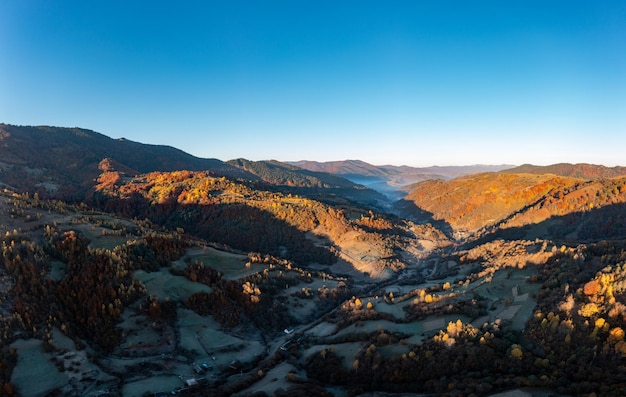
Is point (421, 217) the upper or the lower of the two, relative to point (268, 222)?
lower

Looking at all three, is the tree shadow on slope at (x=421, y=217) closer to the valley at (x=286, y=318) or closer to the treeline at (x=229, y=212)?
the valley at (x=286, y=318)

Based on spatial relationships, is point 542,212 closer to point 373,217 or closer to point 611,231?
point 611,231

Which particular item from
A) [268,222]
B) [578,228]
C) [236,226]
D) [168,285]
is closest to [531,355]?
[168,285]

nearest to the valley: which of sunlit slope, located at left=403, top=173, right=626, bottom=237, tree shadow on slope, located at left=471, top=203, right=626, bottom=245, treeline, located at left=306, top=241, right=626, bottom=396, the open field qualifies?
treeline, located at left=306, top=241, right=626, bottom=396

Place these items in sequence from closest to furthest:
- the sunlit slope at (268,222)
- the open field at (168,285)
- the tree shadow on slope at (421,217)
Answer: the open field at (168,285) < the sunlit slope at (268,222) < the tree shadow on slope at (421,217)

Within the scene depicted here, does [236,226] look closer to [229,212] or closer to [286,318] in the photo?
[229,212]

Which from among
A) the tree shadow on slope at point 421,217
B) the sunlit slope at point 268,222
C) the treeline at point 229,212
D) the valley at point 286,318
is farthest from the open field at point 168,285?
the tree shadow on slope at point 421,217
